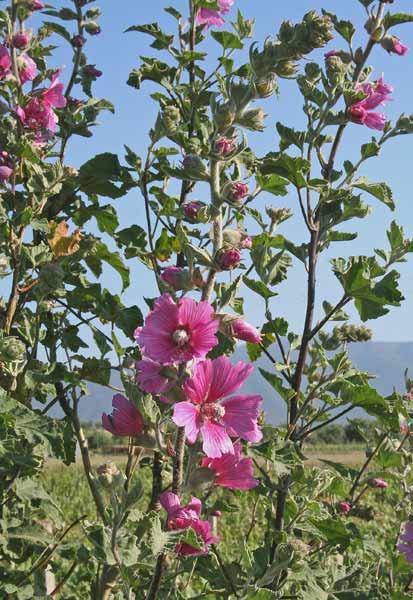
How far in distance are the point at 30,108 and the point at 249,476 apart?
1.51 meters

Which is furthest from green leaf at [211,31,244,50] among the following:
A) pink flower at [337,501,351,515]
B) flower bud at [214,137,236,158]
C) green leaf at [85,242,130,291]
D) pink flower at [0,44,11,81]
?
pink flower at [337,501,351,515]

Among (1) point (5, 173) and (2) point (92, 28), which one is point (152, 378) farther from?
(2) point (92, 28)

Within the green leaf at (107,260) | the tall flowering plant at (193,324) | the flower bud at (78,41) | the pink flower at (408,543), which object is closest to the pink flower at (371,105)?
the tall flowering plant at (193,324)

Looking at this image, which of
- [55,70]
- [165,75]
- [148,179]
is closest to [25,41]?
[55,70]

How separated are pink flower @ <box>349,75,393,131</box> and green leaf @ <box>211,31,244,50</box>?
0.53 m

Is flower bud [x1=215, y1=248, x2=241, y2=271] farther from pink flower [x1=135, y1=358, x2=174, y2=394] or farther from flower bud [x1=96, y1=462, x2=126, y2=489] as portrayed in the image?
flower bud [x1=96, y1=462, x2=126, y2=489]

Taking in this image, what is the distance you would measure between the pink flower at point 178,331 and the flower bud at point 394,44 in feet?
4.44

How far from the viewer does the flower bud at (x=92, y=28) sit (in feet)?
9.29

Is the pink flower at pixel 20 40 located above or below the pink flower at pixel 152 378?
above

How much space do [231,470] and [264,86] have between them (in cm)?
73

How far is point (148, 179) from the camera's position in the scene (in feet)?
7.70

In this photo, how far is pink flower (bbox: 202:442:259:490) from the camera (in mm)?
1388

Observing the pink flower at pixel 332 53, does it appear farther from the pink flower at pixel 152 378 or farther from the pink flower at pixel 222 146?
the pink flower at pixel 152 378

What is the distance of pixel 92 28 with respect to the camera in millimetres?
2840
